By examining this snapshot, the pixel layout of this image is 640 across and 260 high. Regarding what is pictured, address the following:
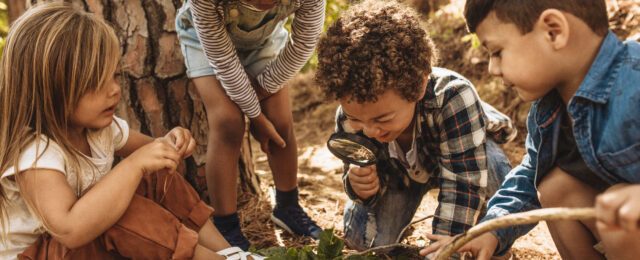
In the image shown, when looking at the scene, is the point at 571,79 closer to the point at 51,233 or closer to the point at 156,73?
the point at 51,233

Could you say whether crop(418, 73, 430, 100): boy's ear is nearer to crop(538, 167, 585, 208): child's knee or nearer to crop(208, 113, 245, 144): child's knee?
crop(538, 167, 585, 208): child's knee

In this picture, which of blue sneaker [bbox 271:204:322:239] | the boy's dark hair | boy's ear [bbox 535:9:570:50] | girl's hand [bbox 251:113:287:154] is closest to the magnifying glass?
girl's hand [bbox 251:113:287:154]

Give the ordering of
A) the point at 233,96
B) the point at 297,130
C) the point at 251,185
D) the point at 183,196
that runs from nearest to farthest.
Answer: the point at 183,196 → the point at 233,96 → the point at 251,185 → the point at 297,130

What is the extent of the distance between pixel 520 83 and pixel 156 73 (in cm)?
170

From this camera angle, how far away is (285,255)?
204cm

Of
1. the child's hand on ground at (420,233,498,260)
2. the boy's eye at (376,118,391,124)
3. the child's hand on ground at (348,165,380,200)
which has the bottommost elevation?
the child's hand on ground at (348,165,380,200)

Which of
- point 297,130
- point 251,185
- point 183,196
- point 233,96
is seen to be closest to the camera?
point 183,196

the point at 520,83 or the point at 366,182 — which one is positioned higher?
the point at 520,83

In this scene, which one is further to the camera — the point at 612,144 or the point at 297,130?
the point at 297,130

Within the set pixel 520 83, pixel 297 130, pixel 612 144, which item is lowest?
pixel 297 130

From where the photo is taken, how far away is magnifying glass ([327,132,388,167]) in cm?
231

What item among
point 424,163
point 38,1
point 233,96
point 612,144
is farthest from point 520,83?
point 38,1

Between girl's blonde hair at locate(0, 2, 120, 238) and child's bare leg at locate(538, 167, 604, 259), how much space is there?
147 centimetres

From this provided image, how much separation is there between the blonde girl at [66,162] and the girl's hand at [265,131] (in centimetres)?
58
